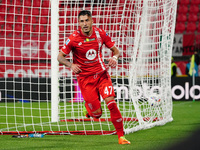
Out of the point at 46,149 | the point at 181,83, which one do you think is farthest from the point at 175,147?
the point at 181,83

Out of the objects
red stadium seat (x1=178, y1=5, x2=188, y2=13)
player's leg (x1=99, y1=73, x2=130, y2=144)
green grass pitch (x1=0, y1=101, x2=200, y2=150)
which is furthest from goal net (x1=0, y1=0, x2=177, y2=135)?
red stadium seat (x1=178, y1=5, x2=188, y2=13)

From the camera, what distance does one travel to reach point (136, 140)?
508 centimetres

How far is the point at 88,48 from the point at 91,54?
8 cm

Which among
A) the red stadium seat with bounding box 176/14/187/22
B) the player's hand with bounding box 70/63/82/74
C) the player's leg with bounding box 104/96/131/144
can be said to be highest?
the red stadium seat with bounding box 176/14/187/22

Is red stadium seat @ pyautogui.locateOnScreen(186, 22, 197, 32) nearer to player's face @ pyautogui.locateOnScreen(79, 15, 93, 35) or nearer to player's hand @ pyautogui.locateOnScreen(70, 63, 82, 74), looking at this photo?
player's face @ pyautogui.locateOnScreen(79, 15, 93, 35)

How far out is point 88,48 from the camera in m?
4.79

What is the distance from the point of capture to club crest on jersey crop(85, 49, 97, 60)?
481 cm

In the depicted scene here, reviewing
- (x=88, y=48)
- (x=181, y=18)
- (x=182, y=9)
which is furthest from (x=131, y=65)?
(x=182, y=9)

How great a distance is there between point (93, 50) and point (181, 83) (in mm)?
9663

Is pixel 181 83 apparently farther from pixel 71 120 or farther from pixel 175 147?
pixel 175 147

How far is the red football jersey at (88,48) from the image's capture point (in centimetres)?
477

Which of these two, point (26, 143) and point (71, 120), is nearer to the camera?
point (26, 143)

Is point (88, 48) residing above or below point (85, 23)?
below

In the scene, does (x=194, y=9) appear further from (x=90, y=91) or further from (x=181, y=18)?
(x=90, y=91)
